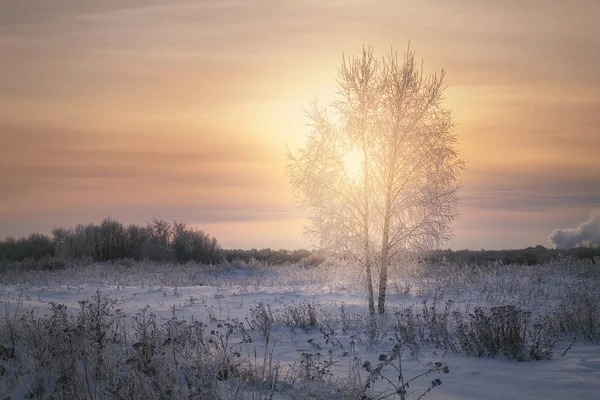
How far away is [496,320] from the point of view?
9.27 meters

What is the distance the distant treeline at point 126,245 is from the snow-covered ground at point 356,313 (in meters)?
12.7

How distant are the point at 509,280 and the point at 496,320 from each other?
11.2 metres

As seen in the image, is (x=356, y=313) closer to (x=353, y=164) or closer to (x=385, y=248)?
(x=385, y=248)

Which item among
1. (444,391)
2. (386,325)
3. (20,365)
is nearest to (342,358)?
(444,391)

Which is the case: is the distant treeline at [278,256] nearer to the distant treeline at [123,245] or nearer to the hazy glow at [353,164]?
the distant treeline at [123,245]

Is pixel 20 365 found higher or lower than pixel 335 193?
lower

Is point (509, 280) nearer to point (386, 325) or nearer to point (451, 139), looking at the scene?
point (451, 139)

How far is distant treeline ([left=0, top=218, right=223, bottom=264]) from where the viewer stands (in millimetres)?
40094

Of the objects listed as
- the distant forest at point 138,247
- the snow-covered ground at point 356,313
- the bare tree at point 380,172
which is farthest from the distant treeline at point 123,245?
the bare tree at point 380,172

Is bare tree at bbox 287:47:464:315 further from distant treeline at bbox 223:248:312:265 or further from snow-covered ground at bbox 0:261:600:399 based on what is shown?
distant treeline at bbox 223:248:312:265

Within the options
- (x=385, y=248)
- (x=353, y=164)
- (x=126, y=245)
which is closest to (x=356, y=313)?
(x=385, y=248)

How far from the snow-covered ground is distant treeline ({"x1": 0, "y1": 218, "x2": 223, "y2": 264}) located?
12.7m

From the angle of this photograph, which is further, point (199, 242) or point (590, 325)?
point (199, 242)

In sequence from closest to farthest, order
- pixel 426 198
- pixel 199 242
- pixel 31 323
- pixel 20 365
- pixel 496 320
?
pixel 20 365 → pixel 496 320 → pixel 31 323 → pixel 426 198 → pixel 199 242
